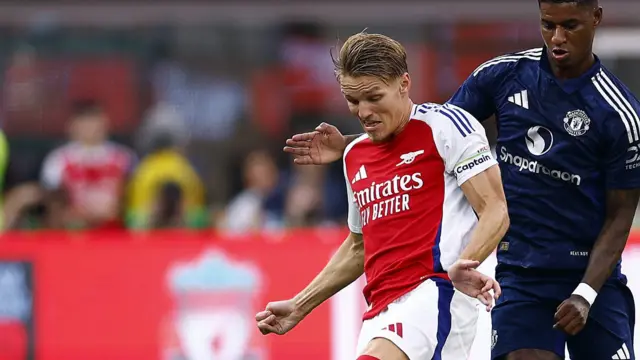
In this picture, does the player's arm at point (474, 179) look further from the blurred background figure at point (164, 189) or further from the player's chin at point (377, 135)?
the blurred background figure at point (164, 189)

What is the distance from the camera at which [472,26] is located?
1488 cm

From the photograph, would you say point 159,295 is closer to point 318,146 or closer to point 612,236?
point 318,146

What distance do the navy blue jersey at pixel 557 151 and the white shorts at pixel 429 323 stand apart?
0.57m

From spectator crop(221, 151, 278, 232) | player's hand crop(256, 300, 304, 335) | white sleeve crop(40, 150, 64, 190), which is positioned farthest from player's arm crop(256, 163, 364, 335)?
white sleeve crop(40, 150, 64, 190)

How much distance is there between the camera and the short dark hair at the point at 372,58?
5.32 metres

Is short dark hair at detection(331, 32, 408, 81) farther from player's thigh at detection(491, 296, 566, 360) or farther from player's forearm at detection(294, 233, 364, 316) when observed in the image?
player's thigh at detection(491, 296, 566, 360)

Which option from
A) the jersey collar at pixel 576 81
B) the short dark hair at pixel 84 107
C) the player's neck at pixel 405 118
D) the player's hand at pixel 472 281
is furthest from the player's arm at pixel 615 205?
the short dark hair at pixel 84 107

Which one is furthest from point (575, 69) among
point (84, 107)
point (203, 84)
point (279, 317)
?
point (203, 84)

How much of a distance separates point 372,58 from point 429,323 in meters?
1.14

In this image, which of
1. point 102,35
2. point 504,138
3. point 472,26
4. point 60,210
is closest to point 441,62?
point 472,26

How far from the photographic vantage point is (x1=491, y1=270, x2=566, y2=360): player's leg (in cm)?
573

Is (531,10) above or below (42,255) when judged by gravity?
above

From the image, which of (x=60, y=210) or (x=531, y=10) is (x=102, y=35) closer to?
(x=60, y=210)

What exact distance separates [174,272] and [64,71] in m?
4.89
